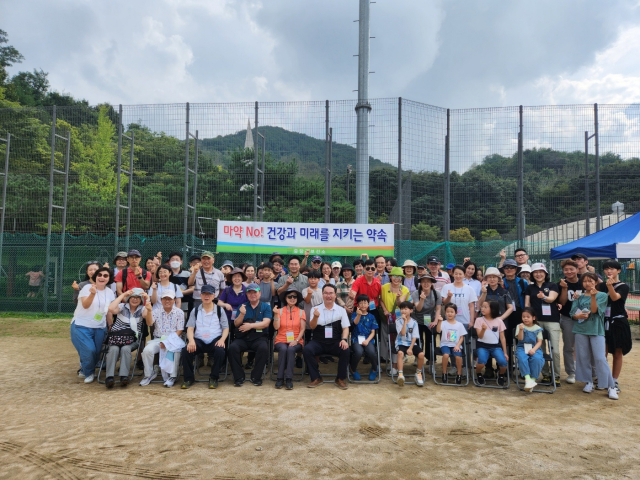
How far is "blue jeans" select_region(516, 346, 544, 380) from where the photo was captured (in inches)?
221

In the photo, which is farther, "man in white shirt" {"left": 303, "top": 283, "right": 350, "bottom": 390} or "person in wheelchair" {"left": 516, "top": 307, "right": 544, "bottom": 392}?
"man in white shirt" {"left": 303, "top": 283, "right": 350, "bottom": 390}

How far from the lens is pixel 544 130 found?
1104 centimetres

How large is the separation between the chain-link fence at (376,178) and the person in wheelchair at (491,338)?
464 cm

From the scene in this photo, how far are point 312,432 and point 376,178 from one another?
799 cm

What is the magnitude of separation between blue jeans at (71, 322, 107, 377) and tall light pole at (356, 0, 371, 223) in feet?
21.2

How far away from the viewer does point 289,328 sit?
5.99 meters

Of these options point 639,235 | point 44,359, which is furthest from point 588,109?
point 44,359

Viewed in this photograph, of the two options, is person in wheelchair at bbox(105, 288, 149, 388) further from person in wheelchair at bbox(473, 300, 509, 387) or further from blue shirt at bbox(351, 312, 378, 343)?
person in wheelchair at bbox(473, 300, 509, 387)

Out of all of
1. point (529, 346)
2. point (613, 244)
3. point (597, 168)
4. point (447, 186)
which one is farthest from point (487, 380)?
point (597, 168)

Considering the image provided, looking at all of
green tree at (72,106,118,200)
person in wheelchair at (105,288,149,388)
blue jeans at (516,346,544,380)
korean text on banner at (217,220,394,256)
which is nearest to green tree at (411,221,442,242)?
korean text on banner at (217,220,394,256)

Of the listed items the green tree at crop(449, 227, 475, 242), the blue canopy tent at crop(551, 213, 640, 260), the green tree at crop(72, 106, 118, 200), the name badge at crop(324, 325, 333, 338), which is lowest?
the name badge at crop(324, 325, 333, 338)

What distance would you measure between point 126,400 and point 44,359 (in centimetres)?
335

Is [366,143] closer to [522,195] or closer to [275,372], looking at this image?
[522,195]

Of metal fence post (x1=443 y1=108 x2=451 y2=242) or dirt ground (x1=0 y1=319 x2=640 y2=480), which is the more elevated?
metal fence post (x1=443 y1=108 x2=451 y2=242)
